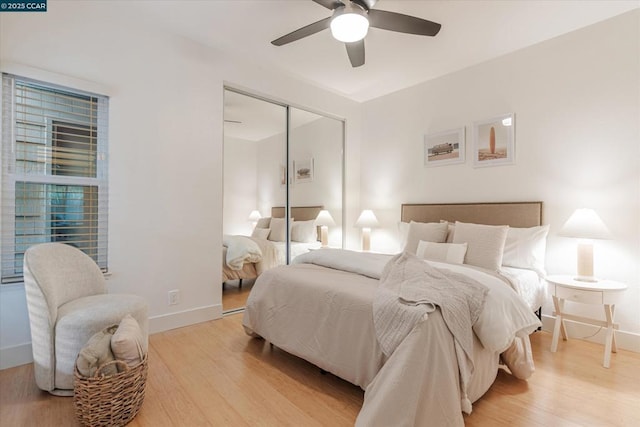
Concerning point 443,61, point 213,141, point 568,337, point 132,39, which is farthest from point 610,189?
point 132,39

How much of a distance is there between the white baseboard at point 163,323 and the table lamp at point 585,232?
323 cm

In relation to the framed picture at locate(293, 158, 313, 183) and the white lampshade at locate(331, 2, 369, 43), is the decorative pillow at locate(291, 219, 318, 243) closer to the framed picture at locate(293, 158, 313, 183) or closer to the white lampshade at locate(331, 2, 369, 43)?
the framed picture at locate(293, 158, 313, 183)

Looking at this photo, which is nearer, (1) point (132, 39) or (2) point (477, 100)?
(1) point (132, 39)

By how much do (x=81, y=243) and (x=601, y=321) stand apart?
416cm

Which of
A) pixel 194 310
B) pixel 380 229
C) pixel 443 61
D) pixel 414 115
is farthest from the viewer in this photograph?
pixel 380 229

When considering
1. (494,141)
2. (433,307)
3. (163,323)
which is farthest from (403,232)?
(163,323)

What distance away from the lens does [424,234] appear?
3.33m

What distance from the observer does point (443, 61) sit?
348 cm

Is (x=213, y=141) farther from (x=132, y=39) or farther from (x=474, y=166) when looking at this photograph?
(x=474, y=166)

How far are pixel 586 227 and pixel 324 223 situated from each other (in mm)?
2735

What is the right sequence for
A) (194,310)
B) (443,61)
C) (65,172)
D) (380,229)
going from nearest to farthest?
1. (65,172)
2. (194,310)
3. (443,61)
4. (380,229)

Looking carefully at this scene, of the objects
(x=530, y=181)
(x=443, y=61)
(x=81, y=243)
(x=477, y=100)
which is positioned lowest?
(x=81, y=243)

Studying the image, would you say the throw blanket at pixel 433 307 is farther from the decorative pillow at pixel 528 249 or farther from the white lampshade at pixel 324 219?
the white lampshade at pixel 324 219

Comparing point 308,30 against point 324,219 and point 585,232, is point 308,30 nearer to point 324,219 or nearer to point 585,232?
point 324,219
